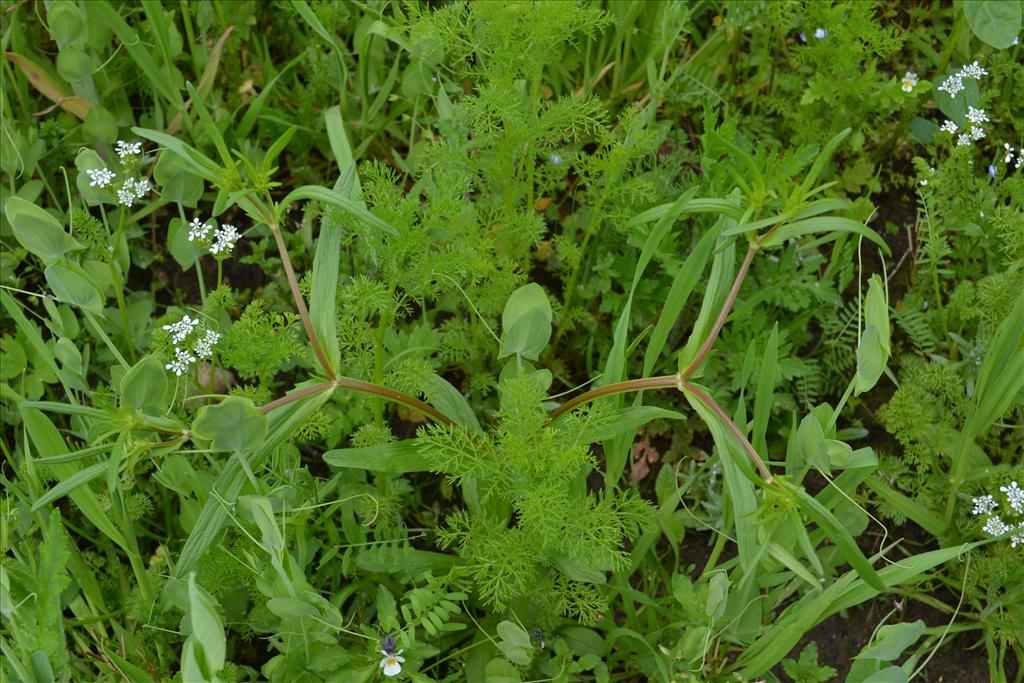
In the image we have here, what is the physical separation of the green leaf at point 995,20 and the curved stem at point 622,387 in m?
1.31

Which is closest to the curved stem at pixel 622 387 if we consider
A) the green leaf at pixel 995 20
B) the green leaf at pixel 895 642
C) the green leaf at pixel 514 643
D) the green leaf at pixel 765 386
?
the green leaf at pixel 765 386

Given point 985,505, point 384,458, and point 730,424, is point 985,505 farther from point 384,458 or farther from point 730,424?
point 384,458

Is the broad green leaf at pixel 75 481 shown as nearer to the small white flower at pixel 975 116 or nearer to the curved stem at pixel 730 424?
the curved stem at pixel 730 424

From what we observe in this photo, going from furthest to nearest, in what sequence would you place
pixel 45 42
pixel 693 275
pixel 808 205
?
pixel 45 42, pixel 693 275, pixel 808 205

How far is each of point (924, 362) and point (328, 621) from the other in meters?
1.50

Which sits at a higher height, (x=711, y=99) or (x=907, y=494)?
(x=711, y=99)

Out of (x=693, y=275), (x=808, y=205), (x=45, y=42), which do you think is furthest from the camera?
(x=45, y=42)

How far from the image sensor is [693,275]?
1.93 m

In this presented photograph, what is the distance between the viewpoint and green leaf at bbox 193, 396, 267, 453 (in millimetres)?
1427

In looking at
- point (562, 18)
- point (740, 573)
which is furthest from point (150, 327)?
point (740, 573)

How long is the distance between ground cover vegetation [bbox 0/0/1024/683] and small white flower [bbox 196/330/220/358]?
0.03 m

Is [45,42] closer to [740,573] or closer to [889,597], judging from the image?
[740,573]

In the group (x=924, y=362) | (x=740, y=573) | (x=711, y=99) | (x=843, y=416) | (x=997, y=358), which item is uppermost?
(x=711, y=99)

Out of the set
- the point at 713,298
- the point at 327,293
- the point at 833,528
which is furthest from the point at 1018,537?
the point at 327,293
